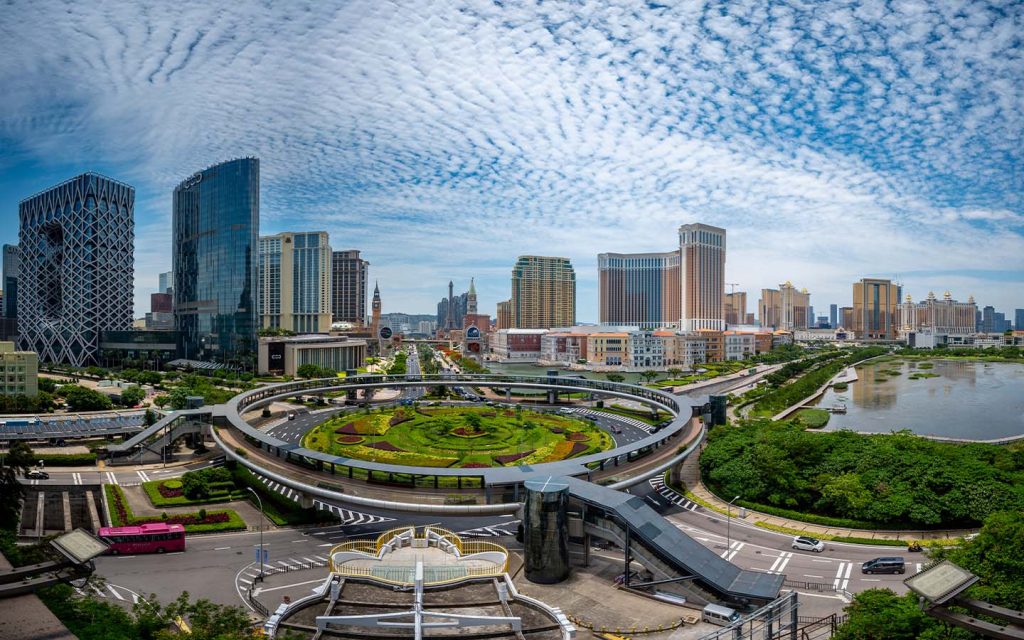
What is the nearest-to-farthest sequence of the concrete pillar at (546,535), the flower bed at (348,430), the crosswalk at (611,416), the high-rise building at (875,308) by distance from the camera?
the concrete pillar at (546,535) → the flower bed at (348,430) → the crosswalk at (611,416) → the high-rise building at (875,308)

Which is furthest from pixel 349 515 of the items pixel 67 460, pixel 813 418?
pixel 813 418

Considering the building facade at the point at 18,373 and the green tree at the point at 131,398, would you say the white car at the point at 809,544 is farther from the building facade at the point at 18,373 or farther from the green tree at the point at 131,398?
the building facade at the point at 18,373

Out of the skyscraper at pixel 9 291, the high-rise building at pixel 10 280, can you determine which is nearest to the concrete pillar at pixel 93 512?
the skyscraper at pixel 9 291

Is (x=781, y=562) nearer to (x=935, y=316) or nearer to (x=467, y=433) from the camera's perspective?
(x=467, y=433)

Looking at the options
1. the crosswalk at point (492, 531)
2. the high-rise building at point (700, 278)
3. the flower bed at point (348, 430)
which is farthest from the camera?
the high-rise building at point (700, 278)

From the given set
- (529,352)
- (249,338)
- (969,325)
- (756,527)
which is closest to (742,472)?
(756,527)

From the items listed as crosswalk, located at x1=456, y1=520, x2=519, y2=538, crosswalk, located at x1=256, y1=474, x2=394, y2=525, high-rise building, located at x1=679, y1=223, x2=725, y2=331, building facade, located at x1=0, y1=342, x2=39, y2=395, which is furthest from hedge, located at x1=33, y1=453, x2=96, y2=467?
high-rise building, located at x1=679, y1=223, x2=725, y2=331
